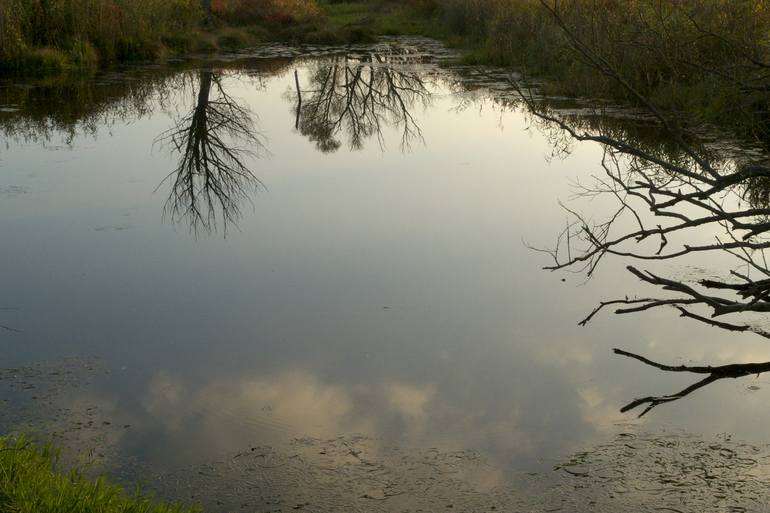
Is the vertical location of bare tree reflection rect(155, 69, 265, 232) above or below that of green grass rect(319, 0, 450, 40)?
below

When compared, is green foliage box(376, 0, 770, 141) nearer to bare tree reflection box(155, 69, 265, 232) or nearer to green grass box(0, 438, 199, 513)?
green grass box(0, 438, 199, 513)

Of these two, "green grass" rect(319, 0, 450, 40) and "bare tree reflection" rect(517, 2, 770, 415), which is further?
"green grass" rect(319, 0, 450, 40)

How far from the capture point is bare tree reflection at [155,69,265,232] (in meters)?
8.65

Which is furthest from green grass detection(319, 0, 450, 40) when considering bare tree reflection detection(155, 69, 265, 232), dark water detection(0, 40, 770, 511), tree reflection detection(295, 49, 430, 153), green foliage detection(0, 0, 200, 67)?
dark water detection(0, 40, 770, 511)

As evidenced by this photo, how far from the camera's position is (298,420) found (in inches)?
181

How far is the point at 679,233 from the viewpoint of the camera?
7727 mm

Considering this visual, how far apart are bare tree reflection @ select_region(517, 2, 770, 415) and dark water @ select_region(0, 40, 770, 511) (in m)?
0.20

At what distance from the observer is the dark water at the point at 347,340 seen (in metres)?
4.11

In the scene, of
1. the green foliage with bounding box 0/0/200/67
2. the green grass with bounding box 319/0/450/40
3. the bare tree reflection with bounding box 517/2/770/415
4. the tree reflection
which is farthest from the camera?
the green grass with bounding box 319/0/450/40

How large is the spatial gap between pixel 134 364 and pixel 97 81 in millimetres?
11916

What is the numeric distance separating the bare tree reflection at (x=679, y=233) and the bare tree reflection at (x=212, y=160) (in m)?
3.14

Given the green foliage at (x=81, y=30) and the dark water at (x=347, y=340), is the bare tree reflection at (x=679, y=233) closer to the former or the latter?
the dark water at (x=347, y=340)

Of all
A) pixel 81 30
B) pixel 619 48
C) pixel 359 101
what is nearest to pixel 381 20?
pixel 81 30

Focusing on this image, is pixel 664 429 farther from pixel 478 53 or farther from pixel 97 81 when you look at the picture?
pixel 478 53
